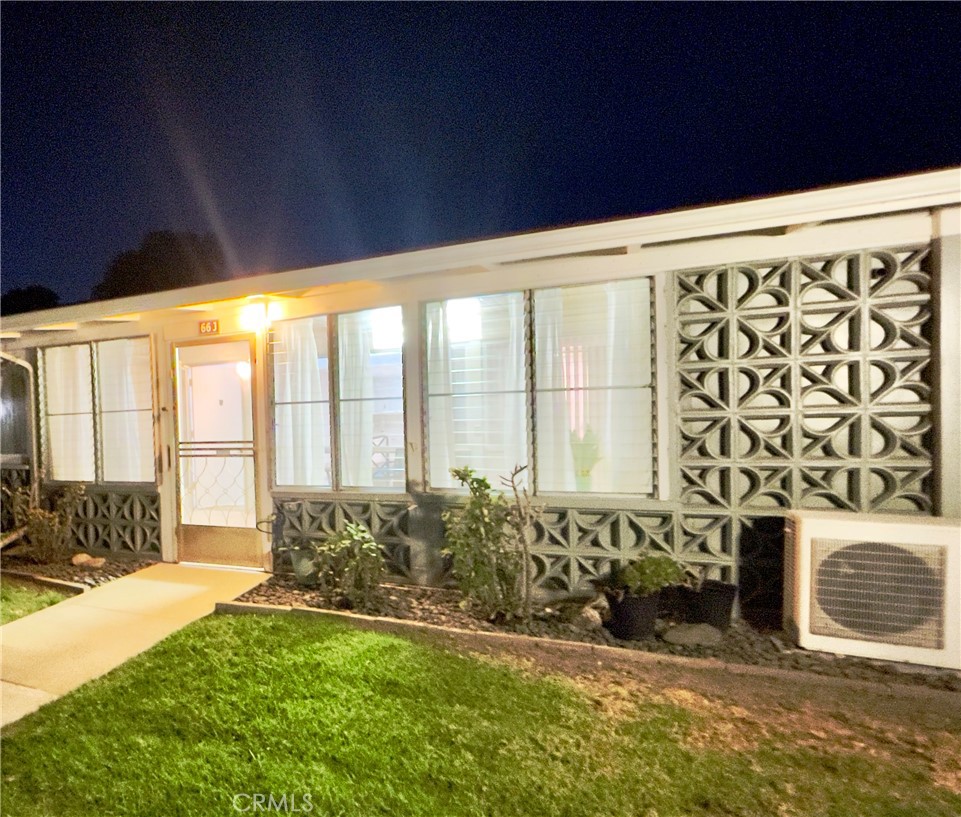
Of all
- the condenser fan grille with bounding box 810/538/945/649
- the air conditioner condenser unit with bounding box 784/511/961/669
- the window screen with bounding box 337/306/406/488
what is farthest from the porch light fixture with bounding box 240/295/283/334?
the condenser fan grille with bounding box 810/538/945/649

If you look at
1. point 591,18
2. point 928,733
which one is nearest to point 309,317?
point 928,733

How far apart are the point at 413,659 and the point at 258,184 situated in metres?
17.8

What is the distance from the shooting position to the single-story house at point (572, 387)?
3660 mm

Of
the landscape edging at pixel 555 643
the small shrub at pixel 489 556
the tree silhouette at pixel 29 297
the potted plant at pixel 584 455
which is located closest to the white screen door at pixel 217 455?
the landscape edging at pixel 555 643

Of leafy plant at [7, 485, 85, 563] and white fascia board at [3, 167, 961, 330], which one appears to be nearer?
white fascia board at [3, 167, 961, 330]

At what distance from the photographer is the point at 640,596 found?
3.73m

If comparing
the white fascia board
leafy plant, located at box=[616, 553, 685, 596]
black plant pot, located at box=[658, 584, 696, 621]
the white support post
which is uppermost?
the white fascia board

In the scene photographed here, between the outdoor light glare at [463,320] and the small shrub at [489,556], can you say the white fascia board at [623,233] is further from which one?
the small shrub at [489,556]

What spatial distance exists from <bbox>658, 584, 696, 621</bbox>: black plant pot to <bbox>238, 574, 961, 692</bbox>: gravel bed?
114mm

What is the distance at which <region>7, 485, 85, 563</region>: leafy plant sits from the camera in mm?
6035

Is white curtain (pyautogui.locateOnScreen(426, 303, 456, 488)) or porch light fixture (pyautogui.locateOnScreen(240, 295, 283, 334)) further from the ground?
porch light fixture (pyautogui.locateOnScreen(240, 295, 283, 334))

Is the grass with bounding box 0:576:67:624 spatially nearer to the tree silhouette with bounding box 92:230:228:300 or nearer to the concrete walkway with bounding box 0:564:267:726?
the concrete walkway with bounding box 0:564:267:726

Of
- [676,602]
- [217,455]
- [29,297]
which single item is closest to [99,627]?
[217,455]

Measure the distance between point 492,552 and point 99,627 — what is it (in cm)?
334
